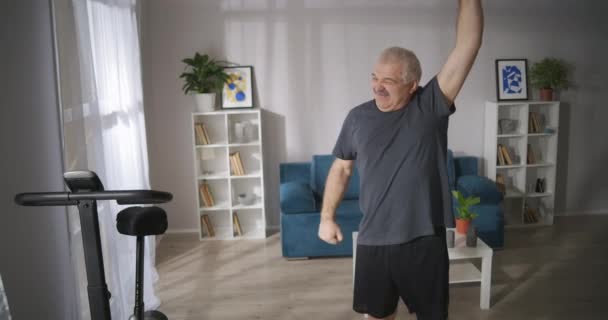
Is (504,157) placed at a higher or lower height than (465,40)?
lower

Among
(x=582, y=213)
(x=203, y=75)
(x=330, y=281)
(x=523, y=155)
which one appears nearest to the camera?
(x=330, y=281)

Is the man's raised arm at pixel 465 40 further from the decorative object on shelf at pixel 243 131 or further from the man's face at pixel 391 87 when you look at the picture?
the decorative object on shelf at pixel 243 131

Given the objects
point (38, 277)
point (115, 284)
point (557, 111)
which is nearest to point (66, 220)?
Result: point (38, 277)

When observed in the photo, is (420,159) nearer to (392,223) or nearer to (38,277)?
(392,223)

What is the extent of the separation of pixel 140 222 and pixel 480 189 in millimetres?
3478

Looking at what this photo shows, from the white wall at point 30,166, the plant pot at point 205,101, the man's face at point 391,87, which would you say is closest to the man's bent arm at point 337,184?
the man's face at point 391,87

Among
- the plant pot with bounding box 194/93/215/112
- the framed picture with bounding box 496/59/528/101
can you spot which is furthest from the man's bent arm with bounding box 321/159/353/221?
the framed picture with bounding box 496/59/528/101

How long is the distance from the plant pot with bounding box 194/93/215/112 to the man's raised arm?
3227 millimetres

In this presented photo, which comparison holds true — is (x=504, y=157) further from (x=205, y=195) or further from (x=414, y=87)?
(x=414, y=87)

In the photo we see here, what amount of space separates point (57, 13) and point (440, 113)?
189 centimetres

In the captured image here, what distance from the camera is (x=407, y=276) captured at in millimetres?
2145

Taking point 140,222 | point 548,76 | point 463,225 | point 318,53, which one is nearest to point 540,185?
point 548,76

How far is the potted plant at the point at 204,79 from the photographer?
4875 millimetres

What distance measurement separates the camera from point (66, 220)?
8.38 ft
